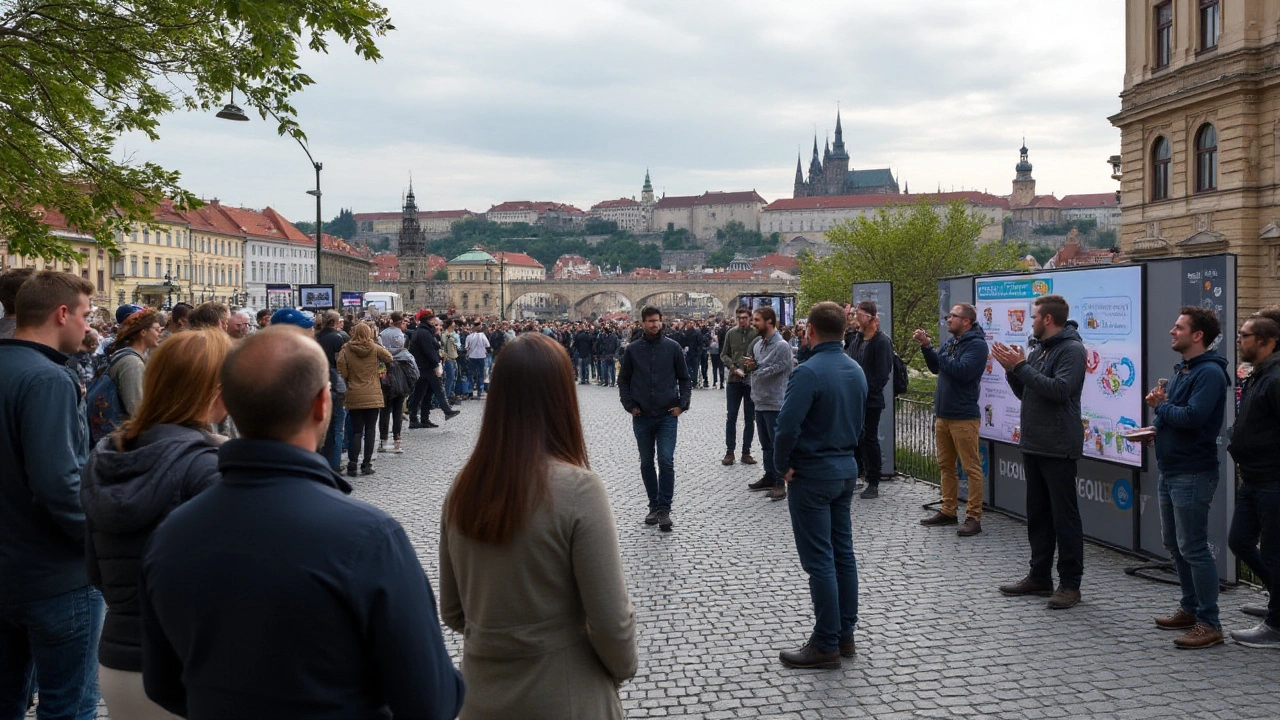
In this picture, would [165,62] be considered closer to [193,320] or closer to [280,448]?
[193,320]

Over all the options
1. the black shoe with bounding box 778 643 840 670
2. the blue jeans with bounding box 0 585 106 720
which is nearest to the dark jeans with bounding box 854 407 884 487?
the black shoe with bounding box 778 643 840 670

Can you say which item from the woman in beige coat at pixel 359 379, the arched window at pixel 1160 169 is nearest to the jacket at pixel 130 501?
the woman in beige coat at pixel 359 379

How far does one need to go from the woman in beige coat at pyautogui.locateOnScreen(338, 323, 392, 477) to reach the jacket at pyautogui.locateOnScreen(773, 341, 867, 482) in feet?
25.9

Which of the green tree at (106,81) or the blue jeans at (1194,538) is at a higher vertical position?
the green tree at (106,81)

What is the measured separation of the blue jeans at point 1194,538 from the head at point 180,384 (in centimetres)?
542

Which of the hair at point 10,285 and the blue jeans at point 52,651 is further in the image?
the hair at point 10,285

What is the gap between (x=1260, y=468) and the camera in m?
5.74

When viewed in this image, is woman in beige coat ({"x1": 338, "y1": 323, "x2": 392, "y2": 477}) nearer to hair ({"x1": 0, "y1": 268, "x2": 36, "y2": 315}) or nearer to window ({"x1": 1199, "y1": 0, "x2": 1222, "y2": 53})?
hair ({"x1": 0, "y1": 268, "x2": 36, "y2": 315})

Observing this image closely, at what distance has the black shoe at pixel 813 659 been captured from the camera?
214 inches

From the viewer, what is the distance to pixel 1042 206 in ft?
563

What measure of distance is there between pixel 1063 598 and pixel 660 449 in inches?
145

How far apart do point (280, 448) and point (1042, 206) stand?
184927 mm

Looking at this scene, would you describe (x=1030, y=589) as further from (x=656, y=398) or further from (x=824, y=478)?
(x=656, y=398)

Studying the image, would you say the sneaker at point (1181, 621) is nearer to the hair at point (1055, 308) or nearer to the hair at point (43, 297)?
the hair at point (1055, 308)
